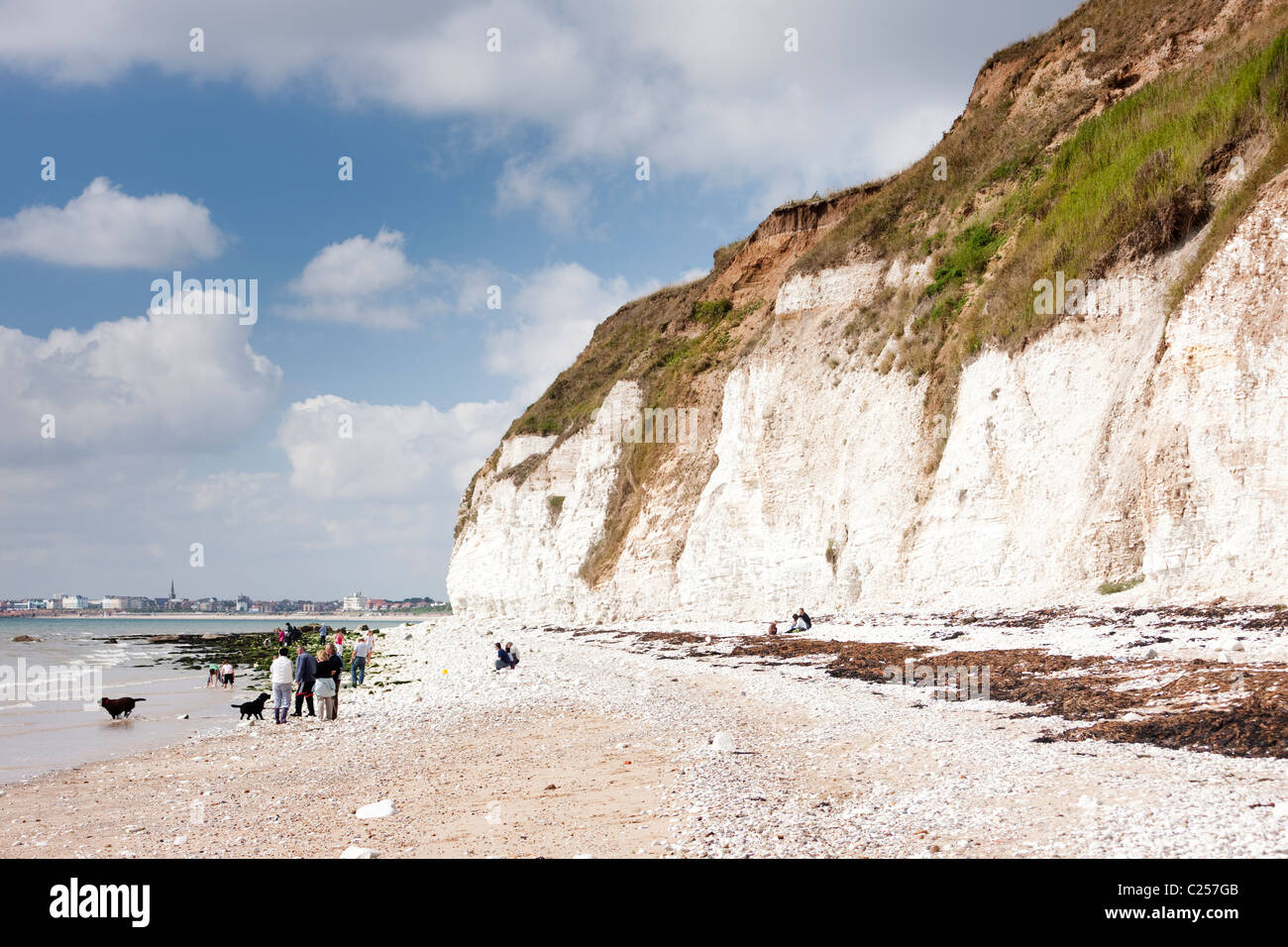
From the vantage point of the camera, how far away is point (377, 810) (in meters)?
7.22

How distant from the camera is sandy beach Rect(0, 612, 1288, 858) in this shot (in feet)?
16.9

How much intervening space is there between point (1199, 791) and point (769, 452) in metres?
27.9

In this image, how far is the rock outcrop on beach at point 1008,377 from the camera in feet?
51.1

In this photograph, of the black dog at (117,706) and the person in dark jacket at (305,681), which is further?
the black dog at (117,706)

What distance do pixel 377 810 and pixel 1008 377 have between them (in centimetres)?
2026

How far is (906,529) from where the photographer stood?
24.6 meters

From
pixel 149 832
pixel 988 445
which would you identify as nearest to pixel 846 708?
pixel 149 832

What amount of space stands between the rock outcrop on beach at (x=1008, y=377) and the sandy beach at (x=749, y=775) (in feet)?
11.7

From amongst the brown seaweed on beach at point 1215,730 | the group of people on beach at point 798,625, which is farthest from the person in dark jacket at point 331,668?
the brown seaweed on beach at point 1215,730

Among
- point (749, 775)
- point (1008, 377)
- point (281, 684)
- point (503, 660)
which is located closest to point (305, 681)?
point (281, 684)

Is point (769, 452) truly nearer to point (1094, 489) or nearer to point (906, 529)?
point (906, 529)

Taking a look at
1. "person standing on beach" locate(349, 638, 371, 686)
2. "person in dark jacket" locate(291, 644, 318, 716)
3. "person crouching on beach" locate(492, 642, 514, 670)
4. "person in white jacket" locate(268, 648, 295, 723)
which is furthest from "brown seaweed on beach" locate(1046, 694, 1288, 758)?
"person standing on beach" locate(349, 638, 371, 686)

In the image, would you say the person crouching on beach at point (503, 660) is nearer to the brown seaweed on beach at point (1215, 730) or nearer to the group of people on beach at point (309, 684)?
the group of people on beach at point (309, 684)

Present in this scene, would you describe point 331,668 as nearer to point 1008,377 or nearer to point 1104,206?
point 1008,377
